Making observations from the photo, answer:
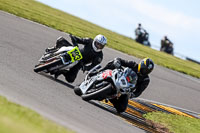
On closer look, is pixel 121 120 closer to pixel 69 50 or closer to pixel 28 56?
pixel 69 50

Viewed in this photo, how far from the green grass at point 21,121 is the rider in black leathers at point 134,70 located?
344 centimetres

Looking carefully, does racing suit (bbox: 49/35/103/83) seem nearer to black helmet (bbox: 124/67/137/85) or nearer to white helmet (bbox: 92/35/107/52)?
white helmet (bbox: 92/35/107/52)

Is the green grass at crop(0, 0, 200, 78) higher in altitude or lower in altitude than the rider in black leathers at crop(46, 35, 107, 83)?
lower

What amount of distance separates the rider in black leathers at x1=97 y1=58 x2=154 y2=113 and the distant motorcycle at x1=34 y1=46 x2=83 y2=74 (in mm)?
1160

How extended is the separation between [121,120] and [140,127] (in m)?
0.43

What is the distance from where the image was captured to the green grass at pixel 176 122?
10.7 m

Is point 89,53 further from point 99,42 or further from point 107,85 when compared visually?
point 107,85

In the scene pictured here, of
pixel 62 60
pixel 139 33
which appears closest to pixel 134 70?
pixel 62 60

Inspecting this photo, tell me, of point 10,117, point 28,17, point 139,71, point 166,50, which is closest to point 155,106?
point 139,71

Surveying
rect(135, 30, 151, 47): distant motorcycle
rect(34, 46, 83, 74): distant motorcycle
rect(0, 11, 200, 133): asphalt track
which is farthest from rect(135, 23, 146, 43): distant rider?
rect(34, 46, 83, 74): distant motorcycle

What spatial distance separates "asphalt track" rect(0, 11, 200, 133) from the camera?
7.37 metres

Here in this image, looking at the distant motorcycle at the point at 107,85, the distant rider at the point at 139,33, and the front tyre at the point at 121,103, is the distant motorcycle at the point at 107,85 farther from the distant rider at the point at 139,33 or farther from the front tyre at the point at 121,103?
the distant rider at the point at 139,33

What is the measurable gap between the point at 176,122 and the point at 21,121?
21.1 feet

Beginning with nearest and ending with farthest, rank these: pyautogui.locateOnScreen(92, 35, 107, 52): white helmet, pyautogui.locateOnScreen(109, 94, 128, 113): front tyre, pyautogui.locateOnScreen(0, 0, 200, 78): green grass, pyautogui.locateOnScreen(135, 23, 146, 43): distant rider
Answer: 1. pyautogui.locateOnScreen(109, 94, 128, 113): front tyre
2. pyautogui.locateOnScreen(92, 35, 107, 52): white helmet
3. pyautogui.locateOnScreen(0, 0, 200, 78): green grass
4. pyautogui.locateOnScreen(135, 23, 146, 43): distant rider
